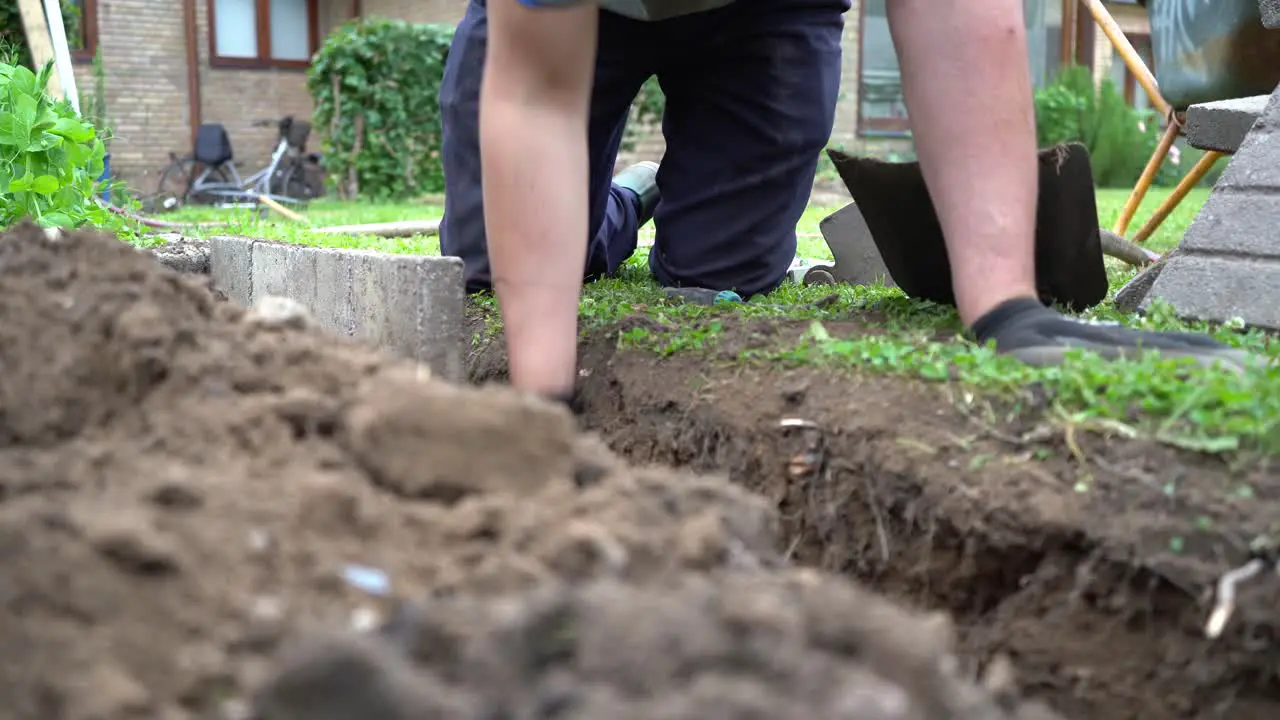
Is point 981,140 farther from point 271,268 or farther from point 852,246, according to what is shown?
point 271,268

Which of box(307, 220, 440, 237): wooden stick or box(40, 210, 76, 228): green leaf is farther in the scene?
box(307, 220, 440, 237): wooden stick

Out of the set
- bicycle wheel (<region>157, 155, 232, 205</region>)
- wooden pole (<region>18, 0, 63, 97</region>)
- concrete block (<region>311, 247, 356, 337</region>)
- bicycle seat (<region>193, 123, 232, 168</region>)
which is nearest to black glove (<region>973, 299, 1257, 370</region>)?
concrete block (<region>311, 247, 356, 337</region>)

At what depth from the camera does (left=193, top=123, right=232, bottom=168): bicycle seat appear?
1438cm

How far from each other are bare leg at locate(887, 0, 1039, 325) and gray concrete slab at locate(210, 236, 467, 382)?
928 millimetres

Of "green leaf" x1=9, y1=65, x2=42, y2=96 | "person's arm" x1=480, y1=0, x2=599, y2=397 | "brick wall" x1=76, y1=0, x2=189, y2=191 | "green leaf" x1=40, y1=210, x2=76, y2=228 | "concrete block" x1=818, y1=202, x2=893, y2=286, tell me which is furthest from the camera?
"brick wall" x1=76, y1=0, x2=189, y2=191

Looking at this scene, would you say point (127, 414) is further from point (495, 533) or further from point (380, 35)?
point (380, 35)

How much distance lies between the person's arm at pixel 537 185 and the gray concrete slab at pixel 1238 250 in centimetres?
129

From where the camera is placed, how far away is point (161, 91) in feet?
49.5

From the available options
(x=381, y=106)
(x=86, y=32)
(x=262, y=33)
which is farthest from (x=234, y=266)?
(x=262, y=33)

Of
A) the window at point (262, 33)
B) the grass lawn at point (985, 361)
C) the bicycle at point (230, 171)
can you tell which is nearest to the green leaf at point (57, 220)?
the grass lawn at point (985, 361)

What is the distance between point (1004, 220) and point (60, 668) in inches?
63.6

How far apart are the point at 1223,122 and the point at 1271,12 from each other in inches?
11.9

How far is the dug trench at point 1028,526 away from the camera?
1.45m

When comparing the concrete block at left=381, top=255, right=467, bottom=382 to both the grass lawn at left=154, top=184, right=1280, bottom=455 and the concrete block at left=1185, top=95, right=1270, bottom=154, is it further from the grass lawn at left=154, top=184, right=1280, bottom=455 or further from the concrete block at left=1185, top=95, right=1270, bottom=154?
the concrete block at left=1185, top=95, right=1270, bottom=154
